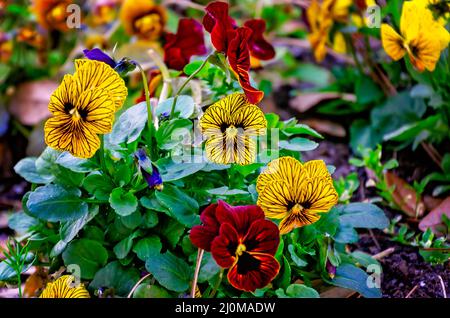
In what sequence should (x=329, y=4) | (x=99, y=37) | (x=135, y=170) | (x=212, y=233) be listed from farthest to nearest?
(x=99, y=37) → (x=329, y=4) → (x=135, y=170) → (x=212, y=233)

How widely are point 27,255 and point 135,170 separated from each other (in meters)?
0.28

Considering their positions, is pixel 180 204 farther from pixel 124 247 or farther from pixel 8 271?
pixel 8 271

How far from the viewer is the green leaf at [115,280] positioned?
47.8 inches

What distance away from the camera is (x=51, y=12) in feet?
7.38

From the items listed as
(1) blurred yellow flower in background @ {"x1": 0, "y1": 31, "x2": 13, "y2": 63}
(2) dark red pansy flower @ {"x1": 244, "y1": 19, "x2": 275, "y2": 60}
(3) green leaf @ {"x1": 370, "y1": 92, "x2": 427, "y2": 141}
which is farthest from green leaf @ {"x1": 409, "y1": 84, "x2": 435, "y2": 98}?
(1) blurred yellow flower in background @ {"x1": 0, "y1": 31, "x2": 13, "y2": 63}

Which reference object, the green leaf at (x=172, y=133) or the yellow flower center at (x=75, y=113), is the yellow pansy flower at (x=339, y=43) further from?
the yellow flower center at (x=75, y=113)

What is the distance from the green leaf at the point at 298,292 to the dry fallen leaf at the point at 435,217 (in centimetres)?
46

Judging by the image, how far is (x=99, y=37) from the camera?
2.36 m

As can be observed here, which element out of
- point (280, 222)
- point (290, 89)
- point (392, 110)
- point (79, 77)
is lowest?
point (290, 89)

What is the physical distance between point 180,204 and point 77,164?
0.21m

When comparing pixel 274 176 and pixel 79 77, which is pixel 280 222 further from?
pixel 79 77

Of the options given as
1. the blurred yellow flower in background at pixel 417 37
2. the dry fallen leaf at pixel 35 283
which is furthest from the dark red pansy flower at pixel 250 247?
the blurred yellow flower in background at pixel 417 37

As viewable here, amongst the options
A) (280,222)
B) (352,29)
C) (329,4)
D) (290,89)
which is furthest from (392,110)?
(280,222)
